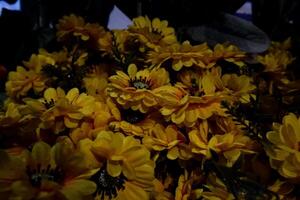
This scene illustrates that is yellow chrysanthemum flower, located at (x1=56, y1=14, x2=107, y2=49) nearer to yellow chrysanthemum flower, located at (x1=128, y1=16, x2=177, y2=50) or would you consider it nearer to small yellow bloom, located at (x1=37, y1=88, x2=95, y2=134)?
yellow chrysanthemum flower, located at (x1=128, y1=16, x2=177, y2=50)

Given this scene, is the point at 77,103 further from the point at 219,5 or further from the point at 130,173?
the point at 219,5

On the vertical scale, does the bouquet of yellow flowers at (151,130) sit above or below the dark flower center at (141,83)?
below

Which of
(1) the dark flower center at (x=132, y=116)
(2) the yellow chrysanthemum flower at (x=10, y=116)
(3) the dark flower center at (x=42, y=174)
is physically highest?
(3) the dark flower center at (x=42, y=174)

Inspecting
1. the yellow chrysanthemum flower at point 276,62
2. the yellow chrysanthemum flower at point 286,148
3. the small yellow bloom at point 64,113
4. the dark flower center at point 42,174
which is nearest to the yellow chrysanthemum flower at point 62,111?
the small yellow bloom at point 64,113

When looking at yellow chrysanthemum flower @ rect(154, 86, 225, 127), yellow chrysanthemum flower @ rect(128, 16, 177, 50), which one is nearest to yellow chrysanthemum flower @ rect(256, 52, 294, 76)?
yellow chrysanthemum flower @ rect(128, 16, 177, 50)

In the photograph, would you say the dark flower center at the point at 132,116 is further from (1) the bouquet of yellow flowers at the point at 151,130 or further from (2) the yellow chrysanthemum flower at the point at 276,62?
(2) the yellow chrysanthemum flower at the point at 276,62

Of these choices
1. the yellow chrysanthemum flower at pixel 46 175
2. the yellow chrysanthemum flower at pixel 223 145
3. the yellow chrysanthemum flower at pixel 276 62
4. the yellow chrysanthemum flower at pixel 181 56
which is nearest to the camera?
the yellow chrysanthemum flower at pixel 46 175
